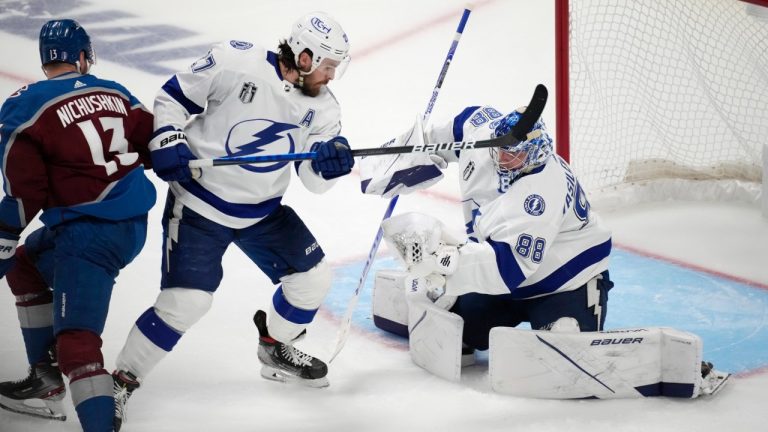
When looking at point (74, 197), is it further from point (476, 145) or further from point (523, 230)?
point (523, 230)

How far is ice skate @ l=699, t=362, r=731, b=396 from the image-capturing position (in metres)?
3.15

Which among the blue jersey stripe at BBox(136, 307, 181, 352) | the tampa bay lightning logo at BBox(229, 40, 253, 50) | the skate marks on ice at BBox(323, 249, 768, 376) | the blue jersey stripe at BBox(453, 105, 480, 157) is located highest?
the tampa bay lightning logo at BBox(229, 40, 253, 50)

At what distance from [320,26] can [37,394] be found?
52.1 inches

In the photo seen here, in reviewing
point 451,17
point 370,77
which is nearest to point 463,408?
point 370,77

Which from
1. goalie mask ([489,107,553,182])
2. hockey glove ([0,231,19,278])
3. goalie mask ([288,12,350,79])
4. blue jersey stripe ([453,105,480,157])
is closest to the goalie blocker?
goalie mask ([489,107,553,182])

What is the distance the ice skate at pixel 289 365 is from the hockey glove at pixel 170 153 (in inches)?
28.8

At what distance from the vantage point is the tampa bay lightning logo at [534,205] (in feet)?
9.99

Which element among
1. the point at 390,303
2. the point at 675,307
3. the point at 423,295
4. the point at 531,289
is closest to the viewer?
the point at 531,289

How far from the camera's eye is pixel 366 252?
4.49m

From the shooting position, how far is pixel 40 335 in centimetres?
304

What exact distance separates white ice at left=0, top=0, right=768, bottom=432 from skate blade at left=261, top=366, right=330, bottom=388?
37mm

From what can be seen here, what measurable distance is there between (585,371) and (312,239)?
0.92 meters

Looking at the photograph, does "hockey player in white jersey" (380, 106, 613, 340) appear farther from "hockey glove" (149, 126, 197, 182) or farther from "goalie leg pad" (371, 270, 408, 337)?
"hockey glove" (149, 126, 197, 182)

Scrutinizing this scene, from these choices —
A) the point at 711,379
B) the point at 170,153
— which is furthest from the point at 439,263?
the point at 711,379
